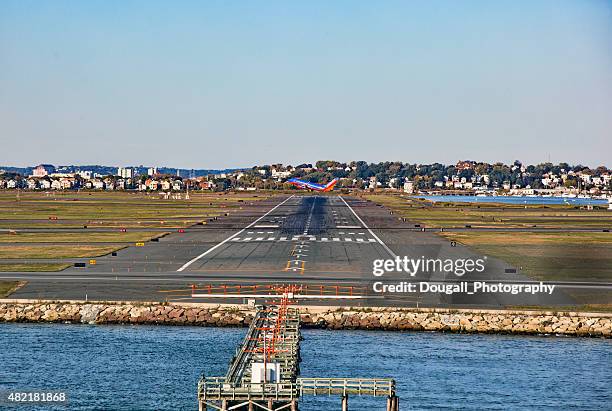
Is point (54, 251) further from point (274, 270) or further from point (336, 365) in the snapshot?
point (336, 365)

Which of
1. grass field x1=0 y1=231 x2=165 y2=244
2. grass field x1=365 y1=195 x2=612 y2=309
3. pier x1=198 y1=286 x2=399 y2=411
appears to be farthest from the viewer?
grass field x1=0 y1=231 x2=165 y2=244

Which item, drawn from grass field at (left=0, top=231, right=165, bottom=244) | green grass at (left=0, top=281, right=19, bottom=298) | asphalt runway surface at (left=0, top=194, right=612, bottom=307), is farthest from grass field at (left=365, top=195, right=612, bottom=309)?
green grass at (left=0, top=281, right=19, bottom=298)

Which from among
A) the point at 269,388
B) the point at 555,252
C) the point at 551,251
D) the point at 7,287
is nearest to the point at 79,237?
the point at 7,287

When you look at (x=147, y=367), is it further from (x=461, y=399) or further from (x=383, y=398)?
(x=461, y=399)

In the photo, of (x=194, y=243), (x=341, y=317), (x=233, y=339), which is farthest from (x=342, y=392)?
(x=194, y=243)

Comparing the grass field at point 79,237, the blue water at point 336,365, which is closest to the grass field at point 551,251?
the blue water at point 336,365

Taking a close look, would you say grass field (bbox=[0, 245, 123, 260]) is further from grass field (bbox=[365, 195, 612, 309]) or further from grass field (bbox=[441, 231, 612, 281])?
grass field (bbox=[441, 231, 612, 281])
